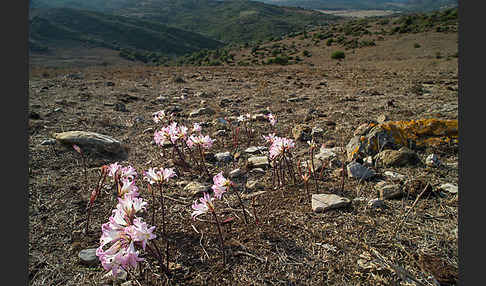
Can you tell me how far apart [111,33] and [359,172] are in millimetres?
103759

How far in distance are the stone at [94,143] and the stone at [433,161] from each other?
15.1 feet

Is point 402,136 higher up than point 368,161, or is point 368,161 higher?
point 402,136

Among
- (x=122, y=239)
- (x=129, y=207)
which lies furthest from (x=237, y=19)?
(x=122, y=239)

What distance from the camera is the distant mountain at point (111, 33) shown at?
71938 mm

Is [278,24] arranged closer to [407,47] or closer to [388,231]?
[407,47]

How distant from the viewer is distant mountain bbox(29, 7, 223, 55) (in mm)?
71938

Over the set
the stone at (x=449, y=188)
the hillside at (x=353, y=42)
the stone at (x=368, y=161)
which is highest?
the hillside at (x=353, y=42)

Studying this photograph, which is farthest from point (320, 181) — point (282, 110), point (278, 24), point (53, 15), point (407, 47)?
point (278, 24)

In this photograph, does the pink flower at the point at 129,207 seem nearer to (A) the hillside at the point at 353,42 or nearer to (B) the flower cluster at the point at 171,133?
(B) the flower cluster at the point at 171,133

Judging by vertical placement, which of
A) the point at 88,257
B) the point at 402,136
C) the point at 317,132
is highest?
the point at 402,136

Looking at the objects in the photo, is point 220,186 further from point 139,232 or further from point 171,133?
point 171,133

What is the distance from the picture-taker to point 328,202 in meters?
2.70

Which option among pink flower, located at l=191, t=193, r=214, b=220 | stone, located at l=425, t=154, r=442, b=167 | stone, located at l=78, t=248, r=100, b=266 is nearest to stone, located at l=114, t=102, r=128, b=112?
stone, located at l=78, t=248, r=100, b=266

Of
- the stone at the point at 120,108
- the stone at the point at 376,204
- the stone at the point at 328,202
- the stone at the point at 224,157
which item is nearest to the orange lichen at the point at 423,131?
the stone at the point at 376,204
